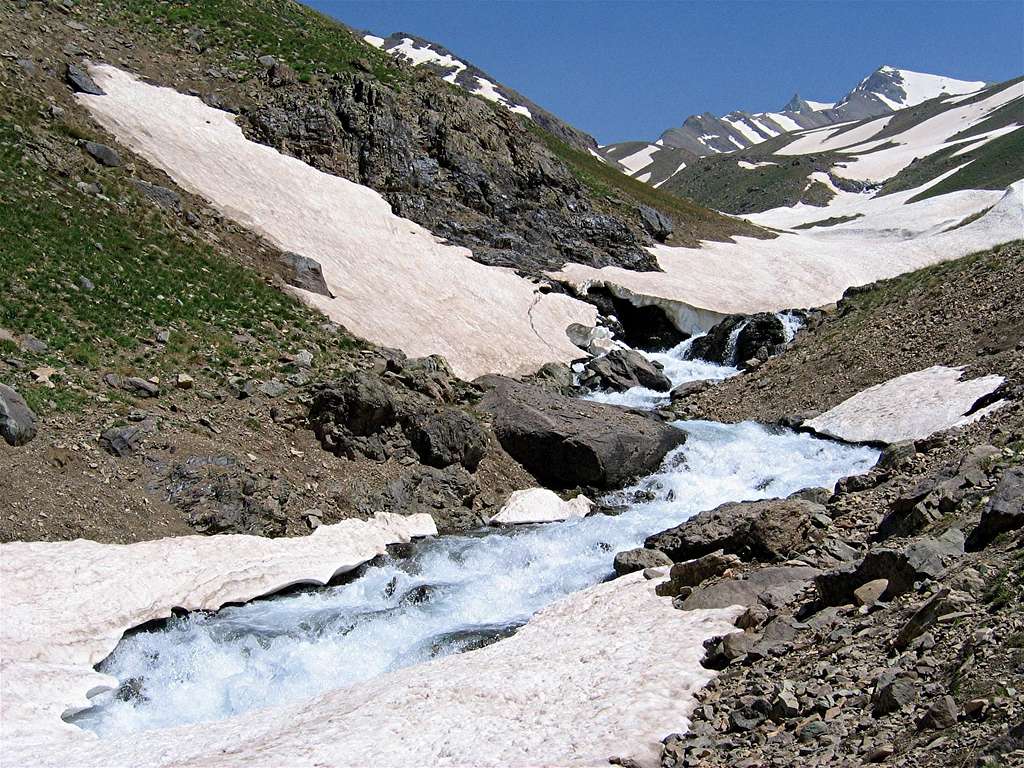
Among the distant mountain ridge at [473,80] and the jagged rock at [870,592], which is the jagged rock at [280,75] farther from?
the jagged rock at [870,592]

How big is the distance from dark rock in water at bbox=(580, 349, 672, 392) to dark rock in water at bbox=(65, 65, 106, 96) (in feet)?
75.5

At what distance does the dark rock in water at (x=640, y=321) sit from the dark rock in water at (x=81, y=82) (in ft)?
72.4

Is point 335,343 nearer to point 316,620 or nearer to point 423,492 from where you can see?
point 423,492

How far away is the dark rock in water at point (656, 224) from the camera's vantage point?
49000 millimetres

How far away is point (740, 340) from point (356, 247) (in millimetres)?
16077

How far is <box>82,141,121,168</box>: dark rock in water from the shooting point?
1188 inches

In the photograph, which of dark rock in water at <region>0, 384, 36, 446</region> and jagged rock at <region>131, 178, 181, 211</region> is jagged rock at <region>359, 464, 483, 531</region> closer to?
dark rock in water at <region>0, 384, 36, 446</region>

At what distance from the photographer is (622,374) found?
105 feet

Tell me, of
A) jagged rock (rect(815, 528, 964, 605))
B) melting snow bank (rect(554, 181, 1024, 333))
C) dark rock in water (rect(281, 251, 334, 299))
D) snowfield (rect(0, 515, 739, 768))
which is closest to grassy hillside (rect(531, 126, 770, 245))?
melting snow bank (rect(554, 181, 1024, 333))

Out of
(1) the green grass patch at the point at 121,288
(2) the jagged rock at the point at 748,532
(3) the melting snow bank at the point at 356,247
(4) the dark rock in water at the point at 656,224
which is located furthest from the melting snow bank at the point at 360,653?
(4) the dark rock in water at the point at 656,224

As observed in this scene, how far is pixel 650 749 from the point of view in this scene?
29.1ft

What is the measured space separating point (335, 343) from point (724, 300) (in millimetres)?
21662

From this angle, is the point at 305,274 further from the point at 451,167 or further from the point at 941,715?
the point at 941,715

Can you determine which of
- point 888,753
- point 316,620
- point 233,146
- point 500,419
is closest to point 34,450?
point 316,620
